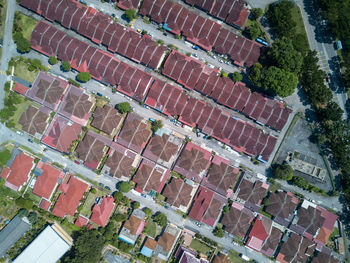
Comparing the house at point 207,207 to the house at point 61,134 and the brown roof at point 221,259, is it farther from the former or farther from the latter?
the house at point 61,134

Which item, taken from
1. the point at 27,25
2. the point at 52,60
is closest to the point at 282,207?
the point at 52,60

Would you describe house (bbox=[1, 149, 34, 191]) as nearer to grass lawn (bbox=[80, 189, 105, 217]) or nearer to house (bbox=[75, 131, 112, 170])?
house (bbox=[75, 131, 112, 170])

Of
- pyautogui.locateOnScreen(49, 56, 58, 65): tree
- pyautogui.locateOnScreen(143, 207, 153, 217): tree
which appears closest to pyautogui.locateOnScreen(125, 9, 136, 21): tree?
pyautogui.locateOnScreen(49, 56, 58, 65): tree

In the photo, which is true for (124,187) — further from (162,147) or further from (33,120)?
(33,120)

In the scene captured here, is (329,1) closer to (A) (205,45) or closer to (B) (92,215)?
(A) (205,45)

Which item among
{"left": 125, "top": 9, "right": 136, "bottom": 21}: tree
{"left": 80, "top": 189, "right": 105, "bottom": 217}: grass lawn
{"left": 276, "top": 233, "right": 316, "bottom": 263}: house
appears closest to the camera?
{"left": 276, "top": 233, "right": 316, "bottom": 263}: house

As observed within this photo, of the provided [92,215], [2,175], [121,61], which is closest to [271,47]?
[121,61]
